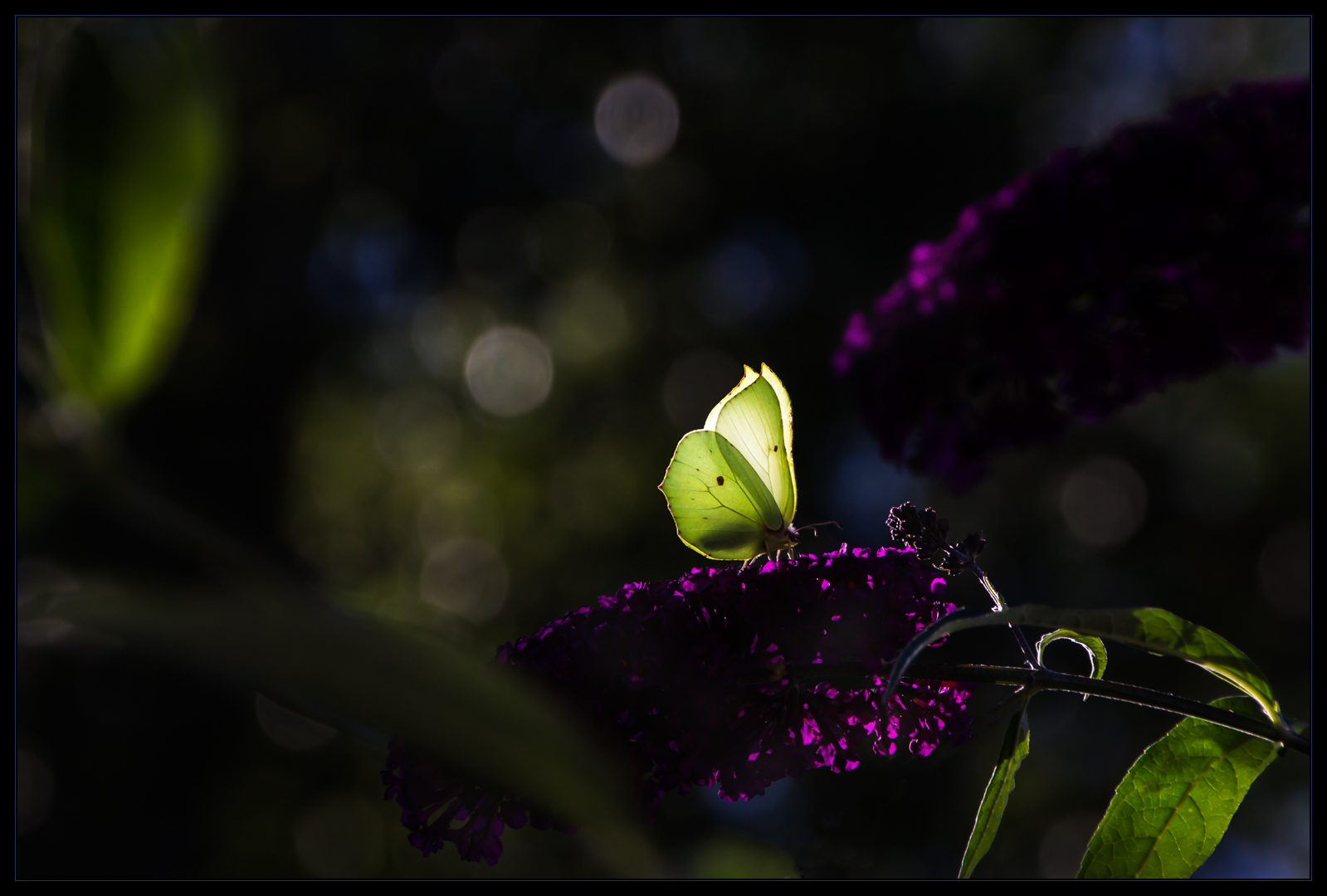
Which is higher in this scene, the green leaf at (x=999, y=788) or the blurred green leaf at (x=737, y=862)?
the blurred green leaf at (x=737, y=862)

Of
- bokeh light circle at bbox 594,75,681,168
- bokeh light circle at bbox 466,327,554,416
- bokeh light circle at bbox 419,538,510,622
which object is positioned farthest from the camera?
bokeh light circle at bbox 466,327,554,416

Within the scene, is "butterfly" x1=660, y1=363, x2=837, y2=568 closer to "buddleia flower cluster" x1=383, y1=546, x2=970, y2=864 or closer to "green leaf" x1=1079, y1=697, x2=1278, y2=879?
"buddleia flower cluster" x1=383, y1=546, x2=970, y2=864

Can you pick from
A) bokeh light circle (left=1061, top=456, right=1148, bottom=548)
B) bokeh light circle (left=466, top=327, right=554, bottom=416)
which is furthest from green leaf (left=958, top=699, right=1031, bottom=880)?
bokeh light circle (left=466, top=327, right=554, bottom=416)

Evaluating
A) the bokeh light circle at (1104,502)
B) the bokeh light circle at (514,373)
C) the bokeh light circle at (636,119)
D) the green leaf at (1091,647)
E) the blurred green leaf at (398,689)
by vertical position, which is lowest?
the bokeh light circle at (1104,502)

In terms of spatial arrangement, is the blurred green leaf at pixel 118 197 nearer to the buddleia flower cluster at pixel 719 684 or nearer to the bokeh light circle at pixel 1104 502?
the buddleia flower cluster at pixel 719 684

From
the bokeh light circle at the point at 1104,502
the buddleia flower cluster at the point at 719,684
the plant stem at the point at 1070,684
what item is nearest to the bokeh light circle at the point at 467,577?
the bokeh light circle at the point at 1104,502

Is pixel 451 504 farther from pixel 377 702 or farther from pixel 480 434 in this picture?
pixel 377 702

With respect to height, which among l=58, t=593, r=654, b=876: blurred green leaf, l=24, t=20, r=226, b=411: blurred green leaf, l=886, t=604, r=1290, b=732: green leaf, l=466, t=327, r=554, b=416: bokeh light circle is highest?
l=24, t=20, r=226, b=411: blurred green leaf

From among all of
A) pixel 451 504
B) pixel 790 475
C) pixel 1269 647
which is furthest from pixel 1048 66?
pixel 790 475
